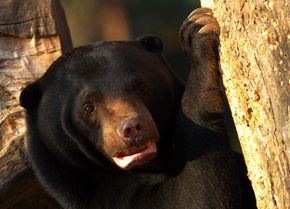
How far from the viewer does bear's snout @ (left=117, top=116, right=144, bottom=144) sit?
15.1 feet

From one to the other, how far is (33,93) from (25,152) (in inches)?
34.9

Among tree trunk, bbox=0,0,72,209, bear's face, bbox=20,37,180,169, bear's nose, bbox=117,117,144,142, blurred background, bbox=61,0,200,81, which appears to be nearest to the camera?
bear's nose, bbox=117,117,144,142

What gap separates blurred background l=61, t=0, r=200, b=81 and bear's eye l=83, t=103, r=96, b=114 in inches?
464

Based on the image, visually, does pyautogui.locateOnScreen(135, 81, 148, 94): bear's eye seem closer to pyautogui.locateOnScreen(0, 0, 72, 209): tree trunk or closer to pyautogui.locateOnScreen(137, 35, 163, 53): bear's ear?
pyautogui.locateOnScreen(137, 35, 163, 53): bear's ear

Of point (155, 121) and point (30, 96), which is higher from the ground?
point (30, 96)

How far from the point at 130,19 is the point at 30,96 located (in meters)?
11.8

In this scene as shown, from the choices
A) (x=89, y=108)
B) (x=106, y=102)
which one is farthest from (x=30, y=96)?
(x=106, y=102)

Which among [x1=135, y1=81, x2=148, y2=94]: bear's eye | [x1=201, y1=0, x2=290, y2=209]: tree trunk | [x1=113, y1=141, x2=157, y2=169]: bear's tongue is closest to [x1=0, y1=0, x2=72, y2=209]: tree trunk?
[x1=135, y1=81, x2=148, y2=94]: bear's eye

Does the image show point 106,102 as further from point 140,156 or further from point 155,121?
point 140,156

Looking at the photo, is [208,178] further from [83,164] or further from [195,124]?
[83,164]

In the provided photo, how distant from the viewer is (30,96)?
18.2ft

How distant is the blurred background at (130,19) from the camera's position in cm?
1717

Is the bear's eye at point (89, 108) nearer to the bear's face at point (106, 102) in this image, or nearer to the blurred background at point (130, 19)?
the bear's face at point (106, 102)

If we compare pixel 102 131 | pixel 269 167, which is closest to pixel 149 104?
pixel 102 131
